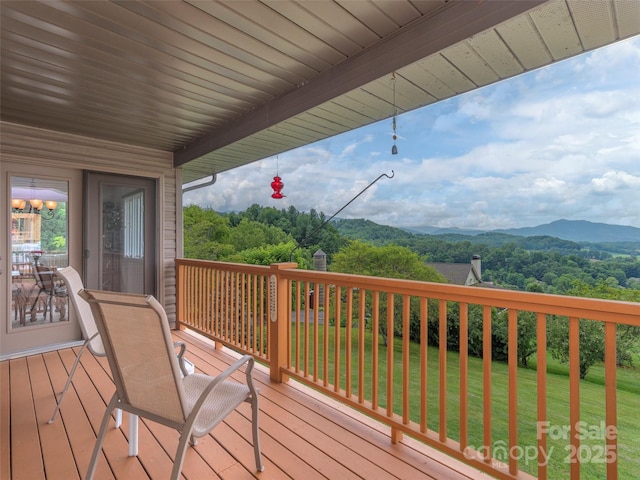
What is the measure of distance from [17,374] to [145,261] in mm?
1793

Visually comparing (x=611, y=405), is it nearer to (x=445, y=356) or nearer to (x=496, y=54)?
(x=445, y=356)

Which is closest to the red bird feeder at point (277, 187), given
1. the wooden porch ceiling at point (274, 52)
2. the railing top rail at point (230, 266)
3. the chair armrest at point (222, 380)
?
the wooden porch ceiling at point (274, 52)

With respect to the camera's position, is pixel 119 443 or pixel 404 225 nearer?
pixel 119 443

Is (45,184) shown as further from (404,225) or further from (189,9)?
(404,225)

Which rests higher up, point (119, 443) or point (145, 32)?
point (145, 32)

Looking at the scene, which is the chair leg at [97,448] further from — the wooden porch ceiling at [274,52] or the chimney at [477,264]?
the chimney at [477,264]

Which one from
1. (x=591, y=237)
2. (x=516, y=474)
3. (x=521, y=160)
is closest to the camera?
(x=516, y=474)

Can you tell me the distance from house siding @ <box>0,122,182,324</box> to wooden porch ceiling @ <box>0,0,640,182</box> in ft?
0.98

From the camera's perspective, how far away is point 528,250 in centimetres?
427

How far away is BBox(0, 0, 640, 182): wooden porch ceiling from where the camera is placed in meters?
1.74

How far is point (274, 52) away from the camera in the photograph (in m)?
2.21

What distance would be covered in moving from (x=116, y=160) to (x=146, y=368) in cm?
369

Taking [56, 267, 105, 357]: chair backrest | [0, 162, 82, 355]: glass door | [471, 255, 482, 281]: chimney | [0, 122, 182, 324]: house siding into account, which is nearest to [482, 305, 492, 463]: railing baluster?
[56, 267, 105, 357]: chair backrest

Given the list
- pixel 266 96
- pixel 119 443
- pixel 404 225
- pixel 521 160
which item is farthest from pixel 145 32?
pixel 521 160
